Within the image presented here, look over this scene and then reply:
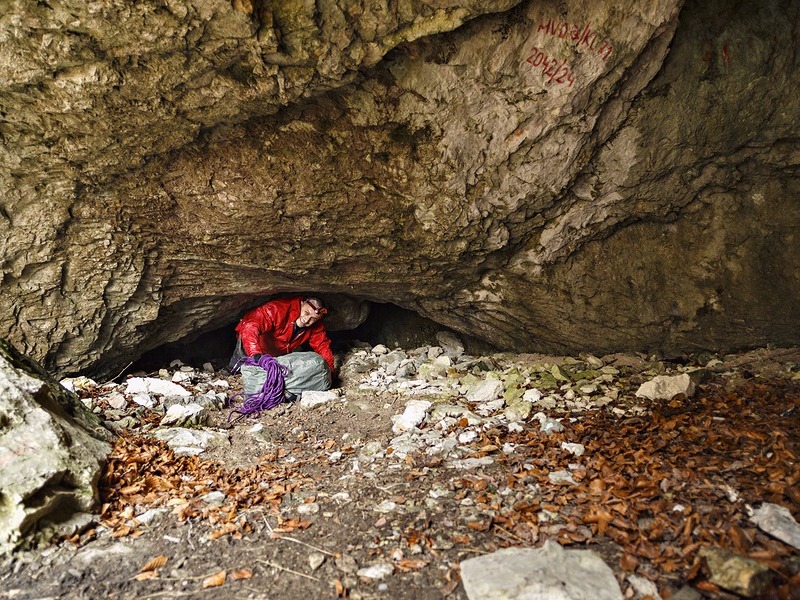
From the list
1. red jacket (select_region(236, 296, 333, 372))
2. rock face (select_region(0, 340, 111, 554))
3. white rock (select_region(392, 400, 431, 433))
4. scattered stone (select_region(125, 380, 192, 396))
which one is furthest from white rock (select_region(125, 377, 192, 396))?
white rock (select_region(392, 400, 431, 433))

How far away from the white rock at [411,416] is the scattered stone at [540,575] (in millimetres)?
1977

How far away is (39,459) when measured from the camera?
2.71m

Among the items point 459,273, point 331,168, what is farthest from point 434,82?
point 459,273

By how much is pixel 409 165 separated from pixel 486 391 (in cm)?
238

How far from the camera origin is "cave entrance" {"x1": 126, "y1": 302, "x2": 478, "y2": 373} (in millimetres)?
7293

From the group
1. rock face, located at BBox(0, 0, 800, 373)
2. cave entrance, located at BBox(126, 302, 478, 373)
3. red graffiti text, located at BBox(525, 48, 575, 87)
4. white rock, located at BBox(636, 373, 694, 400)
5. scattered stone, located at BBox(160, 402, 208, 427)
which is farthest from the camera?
cave entrance, located at BBox(126, 302, 478, 373)

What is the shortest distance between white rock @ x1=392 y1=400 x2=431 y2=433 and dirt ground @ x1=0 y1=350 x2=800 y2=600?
471 mm

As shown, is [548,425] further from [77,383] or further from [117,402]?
[77,383]

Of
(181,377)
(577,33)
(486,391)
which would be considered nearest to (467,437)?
(486,391)

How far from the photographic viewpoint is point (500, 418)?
4.27 m

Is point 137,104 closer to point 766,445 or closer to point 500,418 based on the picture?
point 500,418

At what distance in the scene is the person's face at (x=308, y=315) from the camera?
22.3 ft

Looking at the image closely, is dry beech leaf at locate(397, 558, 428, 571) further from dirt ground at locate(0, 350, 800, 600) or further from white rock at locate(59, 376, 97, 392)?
white rock at locate(59, 376, 97, 392)

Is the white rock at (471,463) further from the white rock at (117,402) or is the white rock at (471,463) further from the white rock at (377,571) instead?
the white rock at (117,402)
